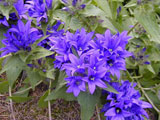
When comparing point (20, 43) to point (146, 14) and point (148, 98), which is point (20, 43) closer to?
point (146, 14)

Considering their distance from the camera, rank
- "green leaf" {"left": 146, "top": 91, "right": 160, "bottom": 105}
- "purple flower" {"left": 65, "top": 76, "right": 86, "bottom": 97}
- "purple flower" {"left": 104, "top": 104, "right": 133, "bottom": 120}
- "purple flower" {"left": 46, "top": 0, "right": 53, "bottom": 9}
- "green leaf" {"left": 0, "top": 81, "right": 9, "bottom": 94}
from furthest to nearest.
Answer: "green leaf" {"left": 146, "top": 91, "right": 160, "bottom": 105}
"green leaf" {"left": 0, "top": 81, "right": 9, "bottom": 94}
"purple flower" {"left": 46, "top": 0, "right": 53, "bottom": 9}
"purple flower" {"left": 104, "top": 104, "right": 133, "bottom": 120}
"purple flower" {"left": 65, "top": 76, "right": 86, "bottom": 97}

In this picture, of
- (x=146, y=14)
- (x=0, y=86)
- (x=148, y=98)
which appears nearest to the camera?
(x=146, y=14)

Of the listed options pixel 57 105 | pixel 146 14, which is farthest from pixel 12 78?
pixel 146 14

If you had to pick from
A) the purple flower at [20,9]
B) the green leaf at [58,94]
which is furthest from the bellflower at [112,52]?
the purple flower at [20,9]

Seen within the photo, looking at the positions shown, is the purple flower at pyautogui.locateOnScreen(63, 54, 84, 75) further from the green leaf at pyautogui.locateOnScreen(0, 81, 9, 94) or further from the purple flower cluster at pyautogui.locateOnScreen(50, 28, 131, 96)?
the green leaf at pyautogui.locateOnScreen(0, 81, 9, 94)

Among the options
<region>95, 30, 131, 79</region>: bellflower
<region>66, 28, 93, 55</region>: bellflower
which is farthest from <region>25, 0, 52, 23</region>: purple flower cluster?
<region>95, 30, 131, 79</region>: bellflower

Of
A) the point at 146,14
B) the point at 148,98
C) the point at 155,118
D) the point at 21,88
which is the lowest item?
the point at 155,118
